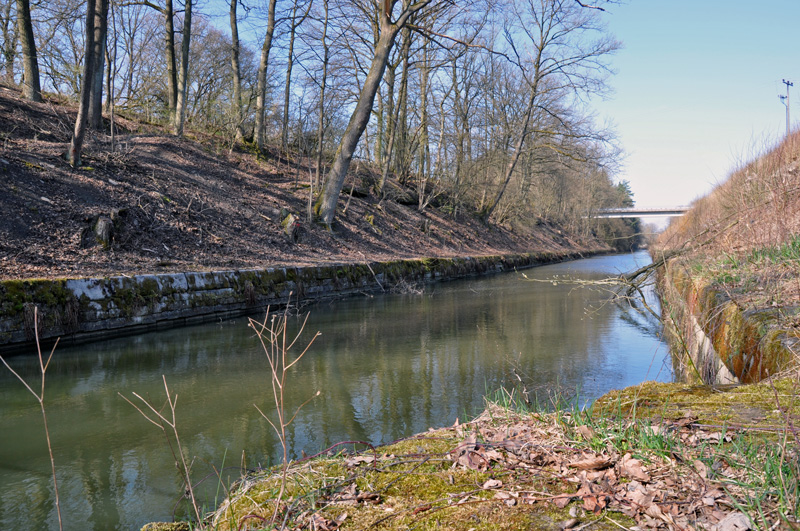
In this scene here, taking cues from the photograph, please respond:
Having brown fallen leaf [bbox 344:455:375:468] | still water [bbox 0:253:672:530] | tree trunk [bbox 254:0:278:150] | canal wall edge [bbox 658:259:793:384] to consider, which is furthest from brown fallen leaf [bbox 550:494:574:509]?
tree trunk [bbox 254:0:278:150]

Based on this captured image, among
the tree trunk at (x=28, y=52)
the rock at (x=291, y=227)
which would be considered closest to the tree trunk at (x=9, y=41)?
the tree trunk at (x=28, y=52)

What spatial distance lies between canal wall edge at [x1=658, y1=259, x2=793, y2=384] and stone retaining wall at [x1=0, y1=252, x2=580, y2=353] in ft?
13.8

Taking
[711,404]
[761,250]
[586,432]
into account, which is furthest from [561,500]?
[761,250]

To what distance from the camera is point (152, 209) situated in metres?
10.7

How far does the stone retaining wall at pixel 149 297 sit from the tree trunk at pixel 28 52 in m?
9.00

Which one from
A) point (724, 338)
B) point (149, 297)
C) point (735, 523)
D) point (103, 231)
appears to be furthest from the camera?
point (103, 231)

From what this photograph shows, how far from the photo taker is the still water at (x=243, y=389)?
3.30 m

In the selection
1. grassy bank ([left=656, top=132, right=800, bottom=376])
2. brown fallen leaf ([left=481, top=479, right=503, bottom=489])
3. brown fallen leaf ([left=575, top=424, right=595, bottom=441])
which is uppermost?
grassy bank ([left=656, top=132, right=800, bottom=376])

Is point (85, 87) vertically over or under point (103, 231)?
over

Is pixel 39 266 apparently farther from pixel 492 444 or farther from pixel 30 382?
pixel 492 444

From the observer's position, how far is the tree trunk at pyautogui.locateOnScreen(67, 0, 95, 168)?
9891 millimetres

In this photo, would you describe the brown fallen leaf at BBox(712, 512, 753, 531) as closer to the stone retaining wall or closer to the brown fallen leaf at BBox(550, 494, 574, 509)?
the brown fallen leaf at BBox(550, 494, 574, 509)

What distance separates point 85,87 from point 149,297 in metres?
4.59

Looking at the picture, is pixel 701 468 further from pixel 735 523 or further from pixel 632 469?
pixel 735 523
